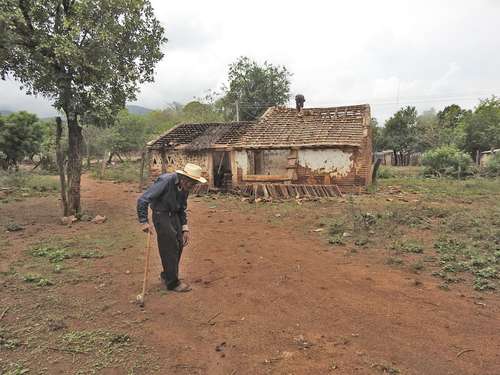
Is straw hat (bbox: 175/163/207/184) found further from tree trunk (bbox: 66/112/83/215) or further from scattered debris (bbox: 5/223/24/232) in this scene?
tree trunk (bbox: 66/112/83/215)

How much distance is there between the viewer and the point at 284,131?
54.6 feet

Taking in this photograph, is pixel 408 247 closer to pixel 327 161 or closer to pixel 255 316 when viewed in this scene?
pixel 255 316

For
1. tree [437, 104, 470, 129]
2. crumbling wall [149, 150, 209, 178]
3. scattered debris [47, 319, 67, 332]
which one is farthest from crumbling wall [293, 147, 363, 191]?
tree [437, 104, 470, 129]

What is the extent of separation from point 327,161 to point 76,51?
9.89m

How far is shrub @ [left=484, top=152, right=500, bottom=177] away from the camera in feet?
61.0

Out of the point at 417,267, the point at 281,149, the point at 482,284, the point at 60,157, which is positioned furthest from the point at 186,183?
the point at 281,149

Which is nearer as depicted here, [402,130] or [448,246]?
[448,246]

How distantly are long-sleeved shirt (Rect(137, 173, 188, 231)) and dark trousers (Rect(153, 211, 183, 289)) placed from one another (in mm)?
103

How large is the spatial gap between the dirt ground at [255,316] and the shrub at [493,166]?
15773 mm

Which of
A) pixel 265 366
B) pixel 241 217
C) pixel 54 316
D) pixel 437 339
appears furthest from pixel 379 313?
pixel 241 217

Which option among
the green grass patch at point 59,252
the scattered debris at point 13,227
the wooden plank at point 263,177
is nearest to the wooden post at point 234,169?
the wooden plank at point 263,177

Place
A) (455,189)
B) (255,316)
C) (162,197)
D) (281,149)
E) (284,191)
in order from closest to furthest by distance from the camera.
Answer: (255,316) → (162,197) → (284,191) → (455,189) → (281,149)

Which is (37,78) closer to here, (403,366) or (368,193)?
(403,366)

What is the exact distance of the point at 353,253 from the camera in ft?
22.4
